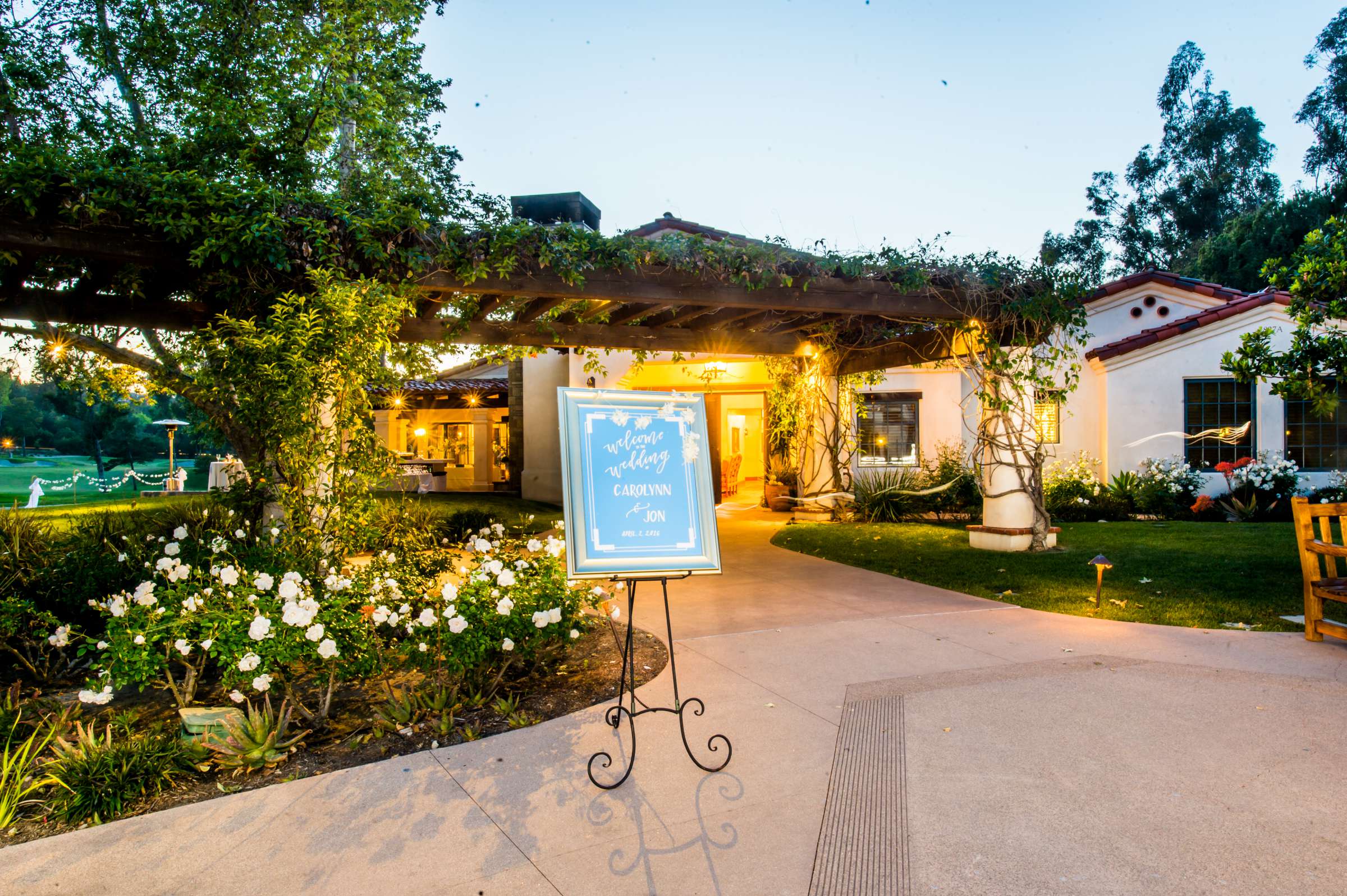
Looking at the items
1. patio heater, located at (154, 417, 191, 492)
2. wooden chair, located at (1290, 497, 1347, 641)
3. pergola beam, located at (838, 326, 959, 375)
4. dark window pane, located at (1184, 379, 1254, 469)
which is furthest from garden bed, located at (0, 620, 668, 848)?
patio heater, located at (154, 417, 191, 492)

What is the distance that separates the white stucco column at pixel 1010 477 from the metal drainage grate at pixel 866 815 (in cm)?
614

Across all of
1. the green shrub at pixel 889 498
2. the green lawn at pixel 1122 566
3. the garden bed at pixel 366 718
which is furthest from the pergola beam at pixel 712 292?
the green shrub at pixel 889 498

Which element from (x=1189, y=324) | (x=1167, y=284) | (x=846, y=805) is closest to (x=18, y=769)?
(x=846, y=805)

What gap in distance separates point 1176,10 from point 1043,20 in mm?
9789

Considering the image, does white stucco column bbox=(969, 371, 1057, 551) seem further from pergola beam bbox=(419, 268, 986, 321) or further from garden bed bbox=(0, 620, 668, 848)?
garden bed bbox=(0, 620, 668, 848)

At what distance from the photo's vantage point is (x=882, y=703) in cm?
409

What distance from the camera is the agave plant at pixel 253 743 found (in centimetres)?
332

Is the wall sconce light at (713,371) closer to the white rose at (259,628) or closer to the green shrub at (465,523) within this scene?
the green shrub at (465,523)

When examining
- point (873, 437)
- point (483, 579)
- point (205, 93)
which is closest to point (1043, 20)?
point (873, 437)

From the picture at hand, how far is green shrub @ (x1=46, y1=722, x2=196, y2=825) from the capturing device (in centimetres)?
295

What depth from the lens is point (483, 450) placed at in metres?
22.3

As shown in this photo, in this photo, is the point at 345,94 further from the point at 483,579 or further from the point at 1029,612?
the point at 1029,612

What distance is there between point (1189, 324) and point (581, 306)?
11.2 metres

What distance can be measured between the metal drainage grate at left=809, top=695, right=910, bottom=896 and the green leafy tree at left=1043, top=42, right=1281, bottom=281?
116 ft
